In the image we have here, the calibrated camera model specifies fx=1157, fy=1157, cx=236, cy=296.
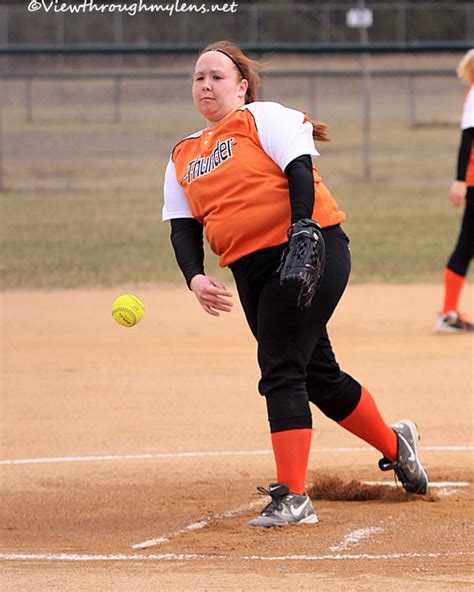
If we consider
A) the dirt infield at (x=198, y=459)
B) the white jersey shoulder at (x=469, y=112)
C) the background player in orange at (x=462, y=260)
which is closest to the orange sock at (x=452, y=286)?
the background player in orange at (x=462, y=260)

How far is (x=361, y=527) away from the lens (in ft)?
13.9

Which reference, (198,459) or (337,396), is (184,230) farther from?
(198,459)

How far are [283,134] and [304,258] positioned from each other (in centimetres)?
51

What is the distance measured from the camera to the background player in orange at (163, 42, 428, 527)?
416cm

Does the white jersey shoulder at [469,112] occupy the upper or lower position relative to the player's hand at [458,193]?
upper

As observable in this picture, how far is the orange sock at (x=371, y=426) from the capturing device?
4.61 metres

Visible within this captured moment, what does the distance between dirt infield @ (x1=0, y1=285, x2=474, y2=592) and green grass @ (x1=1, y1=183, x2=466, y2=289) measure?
1.44 m

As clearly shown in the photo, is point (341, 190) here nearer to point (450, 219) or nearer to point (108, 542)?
point (450, 219)

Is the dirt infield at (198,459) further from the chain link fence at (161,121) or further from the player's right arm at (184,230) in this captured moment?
the chain link fence at (161,121)

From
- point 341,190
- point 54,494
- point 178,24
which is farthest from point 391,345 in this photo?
point 178,24

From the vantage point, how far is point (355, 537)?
4.11m

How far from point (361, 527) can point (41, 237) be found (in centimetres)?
983

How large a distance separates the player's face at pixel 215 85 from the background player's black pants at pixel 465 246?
4.33 m

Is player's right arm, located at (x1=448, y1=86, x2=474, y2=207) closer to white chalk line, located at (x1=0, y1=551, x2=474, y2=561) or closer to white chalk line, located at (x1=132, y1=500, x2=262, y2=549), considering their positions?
white chalk line, located at (x1=132, y1=500, x2=262, y2=549)
